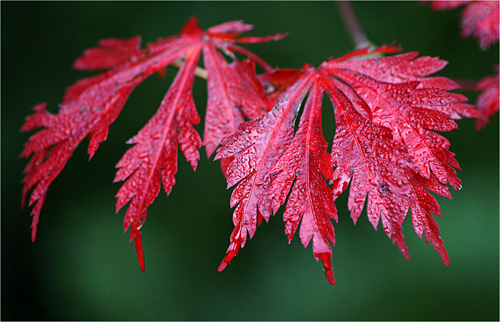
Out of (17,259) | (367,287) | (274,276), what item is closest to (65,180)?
(17,259)

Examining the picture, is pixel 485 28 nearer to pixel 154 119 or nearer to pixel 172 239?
pixel 154 119

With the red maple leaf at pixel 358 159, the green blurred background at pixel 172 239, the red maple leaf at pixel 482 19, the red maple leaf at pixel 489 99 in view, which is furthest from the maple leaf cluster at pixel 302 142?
the green blurred background at pixel 172 239

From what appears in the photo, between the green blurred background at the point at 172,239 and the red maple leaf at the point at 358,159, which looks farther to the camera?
the green blurred background at the point at 172,239

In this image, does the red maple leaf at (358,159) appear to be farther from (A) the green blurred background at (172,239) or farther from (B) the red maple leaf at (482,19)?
(A) the green blurred background at (172,239)

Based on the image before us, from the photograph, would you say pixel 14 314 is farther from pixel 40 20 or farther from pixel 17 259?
pixel 40 20

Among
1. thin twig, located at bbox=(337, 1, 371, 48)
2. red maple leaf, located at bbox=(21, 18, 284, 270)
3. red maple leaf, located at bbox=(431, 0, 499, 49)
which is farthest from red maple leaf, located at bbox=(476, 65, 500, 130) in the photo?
red maple leaf, located at bbox=(21, 18, 284, 270)

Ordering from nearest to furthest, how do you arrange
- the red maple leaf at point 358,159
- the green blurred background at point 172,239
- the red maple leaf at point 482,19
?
the red maple leaf at point 358,159 → the red maple leaf at point 482,19 → the green blurred background at point 172,239

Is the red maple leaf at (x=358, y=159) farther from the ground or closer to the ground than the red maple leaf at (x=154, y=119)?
closer to the ground

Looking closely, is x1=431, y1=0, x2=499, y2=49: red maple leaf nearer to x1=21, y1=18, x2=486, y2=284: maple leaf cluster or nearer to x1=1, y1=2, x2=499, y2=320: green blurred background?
x1=21, y1=18, x2=486, y2=284: maple leaf cluster
